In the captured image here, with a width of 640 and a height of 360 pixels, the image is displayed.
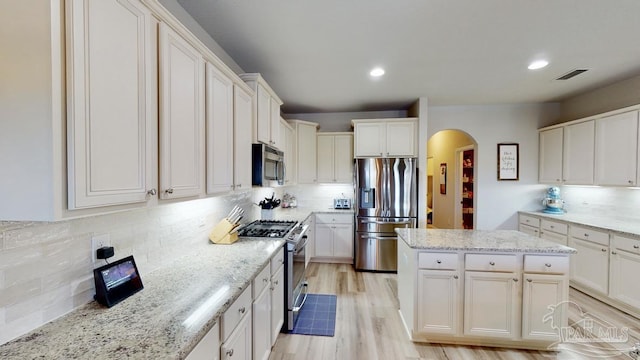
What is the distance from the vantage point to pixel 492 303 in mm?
2162

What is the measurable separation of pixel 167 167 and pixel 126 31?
1.93ft

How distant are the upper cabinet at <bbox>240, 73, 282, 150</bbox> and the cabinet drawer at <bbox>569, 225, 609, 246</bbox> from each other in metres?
3.95

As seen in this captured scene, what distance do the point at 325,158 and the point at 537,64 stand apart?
308 cm

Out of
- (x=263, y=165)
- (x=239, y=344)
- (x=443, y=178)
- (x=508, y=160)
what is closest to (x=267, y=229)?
(x=263, y=165)

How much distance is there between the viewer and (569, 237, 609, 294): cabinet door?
2955 mm

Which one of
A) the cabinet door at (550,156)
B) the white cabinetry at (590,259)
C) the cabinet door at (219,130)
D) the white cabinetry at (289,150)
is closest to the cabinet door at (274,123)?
the white cabinetry at (289,150)

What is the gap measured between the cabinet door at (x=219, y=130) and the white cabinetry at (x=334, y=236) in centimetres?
263

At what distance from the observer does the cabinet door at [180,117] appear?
1245mm

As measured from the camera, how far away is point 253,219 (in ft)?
10.9

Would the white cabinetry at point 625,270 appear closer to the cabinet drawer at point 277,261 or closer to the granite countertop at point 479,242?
the granite countertop at point 479,242

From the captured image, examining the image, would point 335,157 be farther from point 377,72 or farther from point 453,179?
point 453,179

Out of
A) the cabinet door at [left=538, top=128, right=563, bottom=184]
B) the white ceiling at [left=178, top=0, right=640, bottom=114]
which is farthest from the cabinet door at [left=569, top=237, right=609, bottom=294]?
the white ceiling at [left=178, top=0, right=640, bottom=114]

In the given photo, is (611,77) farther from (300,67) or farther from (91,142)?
(91,142)

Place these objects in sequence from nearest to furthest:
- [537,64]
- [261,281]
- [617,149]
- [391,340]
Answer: [261,281], [391,340], [537,64], [617,149]
